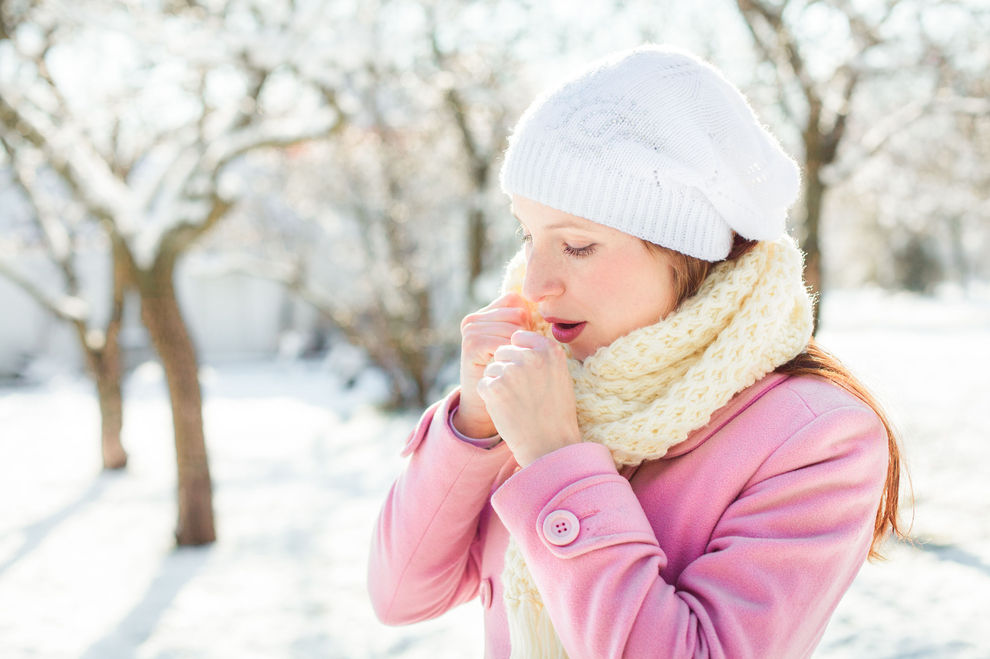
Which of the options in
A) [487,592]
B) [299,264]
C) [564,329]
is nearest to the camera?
[564,329]

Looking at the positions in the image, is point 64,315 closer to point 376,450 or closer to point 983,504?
point 376,450

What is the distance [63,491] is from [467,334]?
20.8ft

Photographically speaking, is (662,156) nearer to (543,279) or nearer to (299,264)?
(543,279)

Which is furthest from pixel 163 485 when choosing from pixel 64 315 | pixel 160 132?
pixel 160 132

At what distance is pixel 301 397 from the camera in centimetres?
1173

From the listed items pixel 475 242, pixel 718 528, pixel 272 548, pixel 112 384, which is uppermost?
pixel 718 528

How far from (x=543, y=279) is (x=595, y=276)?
0.07 meters

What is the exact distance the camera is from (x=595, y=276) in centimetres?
104

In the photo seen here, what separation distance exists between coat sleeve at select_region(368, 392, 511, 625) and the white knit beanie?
37cm

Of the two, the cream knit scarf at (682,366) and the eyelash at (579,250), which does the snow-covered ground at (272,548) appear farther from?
the eyelash at (579,250)

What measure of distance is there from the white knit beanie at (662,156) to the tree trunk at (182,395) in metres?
3.85

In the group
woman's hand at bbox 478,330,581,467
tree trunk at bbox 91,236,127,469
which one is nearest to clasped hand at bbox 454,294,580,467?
woman's hand at bbox 478,330,581,467

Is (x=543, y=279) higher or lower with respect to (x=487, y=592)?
higher

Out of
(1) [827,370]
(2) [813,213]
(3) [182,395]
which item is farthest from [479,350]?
(2) [813,213]
